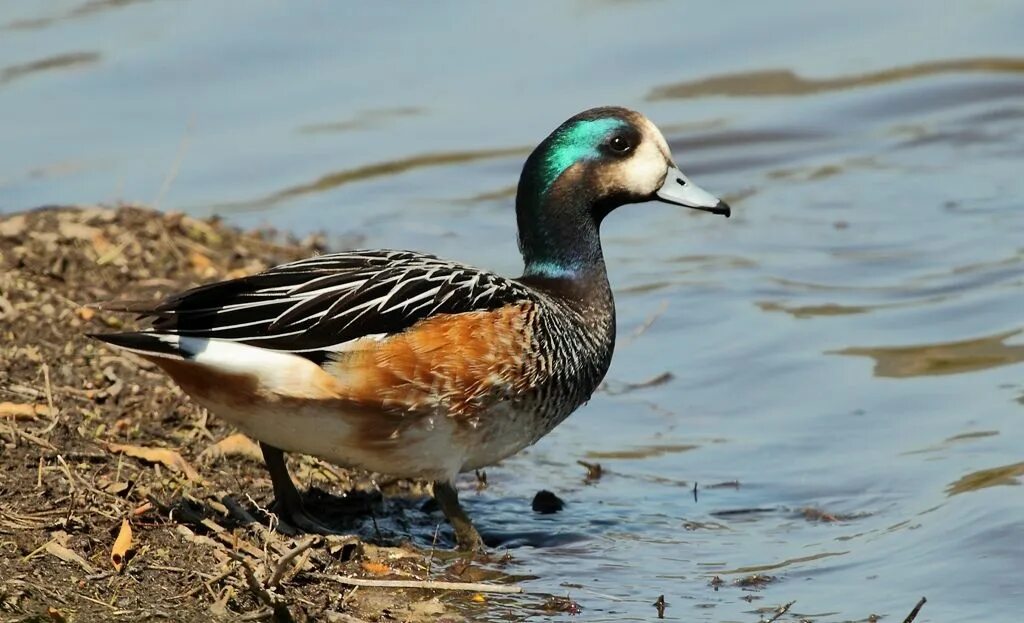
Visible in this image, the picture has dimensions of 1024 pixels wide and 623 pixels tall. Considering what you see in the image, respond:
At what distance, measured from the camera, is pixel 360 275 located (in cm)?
528

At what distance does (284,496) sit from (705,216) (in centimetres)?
543

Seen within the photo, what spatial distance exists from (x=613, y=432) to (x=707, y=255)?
2.40 metres

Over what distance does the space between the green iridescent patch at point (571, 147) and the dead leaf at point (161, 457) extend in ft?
5.28

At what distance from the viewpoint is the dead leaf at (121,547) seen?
4613 mm

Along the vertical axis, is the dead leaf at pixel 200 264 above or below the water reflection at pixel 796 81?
above

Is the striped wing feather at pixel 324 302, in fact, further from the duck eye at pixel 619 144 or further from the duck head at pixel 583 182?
the duck eye at pixel 619 144

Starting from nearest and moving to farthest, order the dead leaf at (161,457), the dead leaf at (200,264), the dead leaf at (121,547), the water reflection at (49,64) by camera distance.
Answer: the dead leaf at (121,547) < the dead leaf at (161,457) < the dead leaf at (200,264) < the water reflection at (49,64)

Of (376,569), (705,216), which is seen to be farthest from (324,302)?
(705,216)

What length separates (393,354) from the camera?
16.8 ft

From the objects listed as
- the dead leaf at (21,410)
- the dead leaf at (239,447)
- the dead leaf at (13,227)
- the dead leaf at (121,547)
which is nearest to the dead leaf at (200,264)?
the dead leaf at (13,227)

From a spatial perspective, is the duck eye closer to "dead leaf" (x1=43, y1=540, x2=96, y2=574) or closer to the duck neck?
the duck neck

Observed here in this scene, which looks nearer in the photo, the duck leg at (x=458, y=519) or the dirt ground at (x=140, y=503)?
the dirt ground at (x=140, y=503)

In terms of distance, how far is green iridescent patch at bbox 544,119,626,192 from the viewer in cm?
597

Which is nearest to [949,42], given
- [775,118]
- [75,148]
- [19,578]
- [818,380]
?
[775,118]
